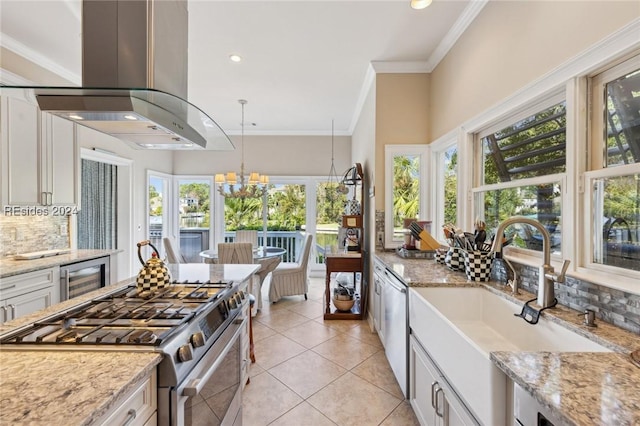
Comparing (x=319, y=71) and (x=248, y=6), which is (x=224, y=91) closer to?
(x=319, y=71)

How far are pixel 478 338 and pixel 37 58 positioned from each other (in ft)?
15.1

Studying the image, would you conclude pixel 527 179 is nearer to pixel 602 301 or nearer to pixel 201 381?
pixel 602 301

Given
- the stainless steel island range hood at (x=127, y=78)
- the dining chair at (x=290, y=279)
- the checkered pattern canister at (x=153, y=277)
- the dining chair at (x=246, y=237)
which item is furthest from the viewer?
the dining chair at (x=246, y=237)

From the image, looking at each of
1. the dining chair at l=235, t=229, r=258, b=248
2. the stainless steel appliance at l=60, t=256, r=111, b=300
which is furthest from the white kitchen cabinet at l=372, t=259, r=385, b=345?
the stainless steel appliance at l=60, t=256, r=111, b=300

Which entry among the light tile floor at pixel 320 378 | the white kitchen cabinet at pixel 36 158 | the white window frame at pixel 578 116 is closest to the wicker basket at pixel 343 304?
the light tile floor at pixel 320 378

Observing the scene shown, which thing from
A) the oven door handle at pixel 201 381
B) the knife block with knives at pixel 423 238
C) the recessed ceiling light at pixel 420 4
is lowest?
the oven door handle at pixel 201 381

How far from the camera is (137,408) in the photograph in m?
0.88

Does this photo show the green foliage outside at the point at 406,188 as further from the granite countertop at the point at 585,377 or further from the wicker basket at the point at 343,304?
the granite countertop at the point at 585,377

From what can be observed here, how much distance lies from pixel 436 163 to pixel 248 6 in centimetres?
236

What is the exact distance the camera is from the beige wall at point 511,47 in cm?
133

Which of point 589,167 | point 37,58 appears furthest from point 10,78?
point 589,167

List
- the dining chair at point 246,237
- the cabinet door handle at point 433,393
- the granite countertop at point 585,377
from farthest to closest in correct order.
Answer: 1. the dining chair at point 246,237
2. the cabinet door handle at point 433,393
3. the granite countertop at point 585,377

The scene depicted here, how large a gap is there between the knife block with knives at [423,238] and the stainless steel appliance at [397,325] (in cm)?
54

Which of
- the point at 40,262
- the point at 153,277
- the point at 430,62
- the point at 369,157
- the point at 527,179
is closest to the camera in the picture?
the point at 153,277
